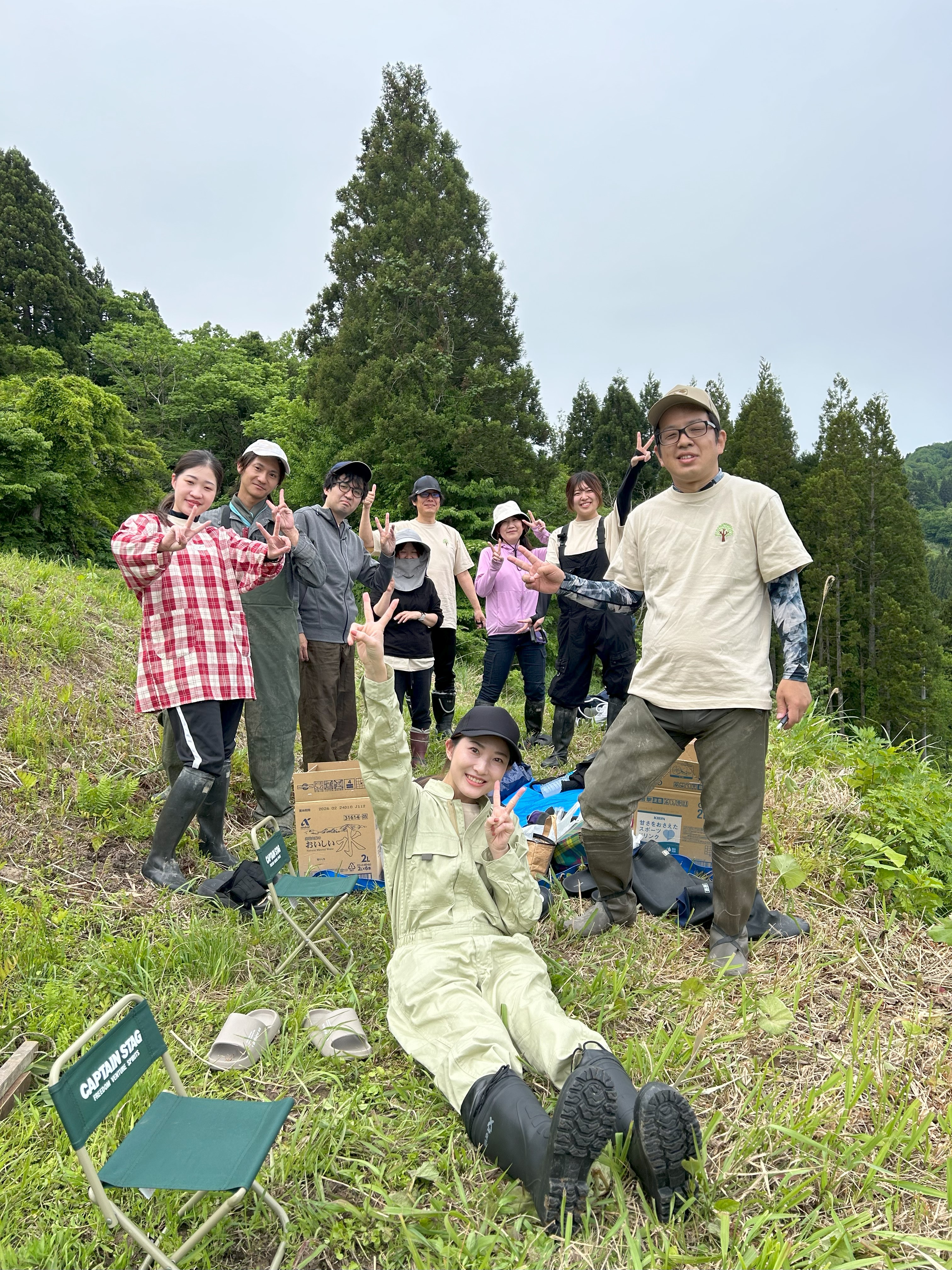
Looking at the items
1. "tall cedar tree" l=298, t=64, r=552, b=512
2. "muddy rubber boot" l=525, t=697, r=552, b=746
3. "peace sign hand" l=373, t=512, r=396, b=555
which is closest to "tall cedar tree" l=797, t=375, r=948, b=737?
"tall cedar tree" l=298, t=64, r=552, b=512

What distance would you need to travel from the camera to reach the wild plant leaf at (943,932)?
11.0 ft

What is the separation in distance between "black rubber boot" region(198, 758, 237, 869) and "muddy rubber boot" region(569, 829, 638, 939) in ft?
6.33

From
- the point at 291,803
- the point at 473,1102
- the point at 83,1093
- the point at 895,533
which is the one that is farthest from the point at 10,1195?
the point at 895,533

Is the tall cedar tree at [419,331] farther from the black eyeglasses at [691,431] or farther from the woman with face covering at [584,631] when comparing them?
the black eyeglasses at [691,431]

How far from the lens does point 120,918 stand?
3.46 m

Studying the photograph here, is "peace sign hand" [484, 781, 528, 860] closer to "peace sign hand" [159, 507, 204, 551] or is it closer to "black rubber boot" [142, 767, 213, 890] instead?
"black rubber boot" [142, 767, 213, 890]

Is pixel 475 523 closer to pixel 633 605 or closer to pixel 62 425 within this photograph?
pixel 62 425

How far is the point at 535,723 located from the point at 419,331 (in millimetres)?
14237

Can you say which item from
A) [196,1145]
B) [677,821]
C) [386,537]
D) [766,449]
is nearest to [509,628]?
[386,537]

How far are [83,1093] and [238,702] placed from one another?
2.41 meters

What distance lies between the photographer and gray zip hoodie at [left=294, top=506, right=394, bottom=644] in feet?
15.4

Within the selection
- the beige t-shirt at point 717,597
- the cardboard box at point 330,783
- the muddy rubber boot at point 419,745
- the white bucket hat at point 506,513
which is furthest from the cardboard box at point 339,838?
the white bucket hat at point 506,513

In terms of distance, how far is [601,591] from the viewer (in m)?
3.57

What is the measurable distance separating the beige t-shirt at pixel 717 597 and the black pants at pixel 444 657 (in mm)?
3141
